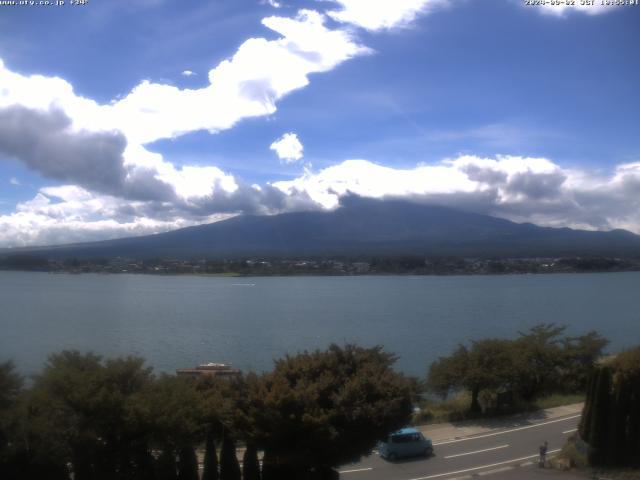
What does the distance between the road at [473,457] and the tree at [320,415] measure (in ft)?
7.98

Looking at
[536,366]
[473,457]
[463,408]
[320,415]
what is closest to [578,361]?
[536,366]

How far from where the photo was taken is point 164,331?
3953 centimetres

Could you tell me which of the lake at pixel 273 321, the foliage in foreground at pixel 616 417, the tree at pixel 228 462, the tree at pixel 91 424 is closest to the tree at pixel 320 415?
the tree at pixel 228 462

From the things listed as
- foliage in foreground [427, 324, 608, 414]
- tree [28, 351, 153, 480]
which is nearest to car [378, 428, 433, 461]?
tree [28, 351, 153, 480]

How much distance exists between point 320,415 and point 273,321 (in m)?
35.9

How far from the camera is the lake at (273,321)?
32.5 m

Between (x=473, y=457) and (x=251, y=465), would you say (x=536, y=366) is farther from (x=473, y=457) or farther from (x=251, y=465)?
(x=251, y=465)

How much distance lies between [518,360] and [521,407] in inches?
96.2

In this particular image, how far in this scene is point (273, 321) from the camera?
44875 millimetres

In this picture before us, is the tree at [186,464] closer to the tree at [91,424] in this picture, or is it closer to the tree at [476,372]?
the tree at [91,424]

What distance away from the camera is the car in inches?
505

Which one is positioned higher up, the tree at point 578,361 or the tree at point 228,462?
the tree at point 228,462

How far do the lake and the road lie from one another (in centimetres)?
1187

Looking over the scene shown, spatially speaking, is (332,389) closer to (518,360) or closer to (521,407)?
(521,407)
